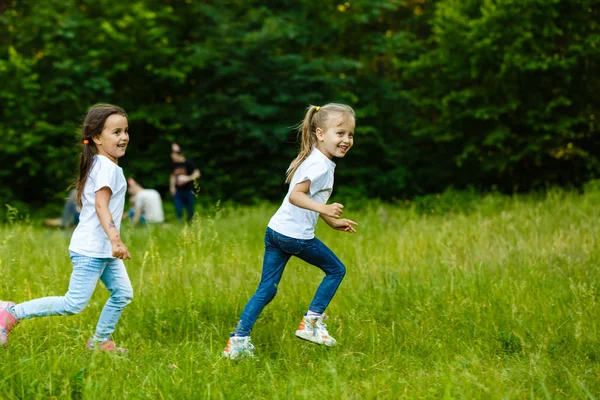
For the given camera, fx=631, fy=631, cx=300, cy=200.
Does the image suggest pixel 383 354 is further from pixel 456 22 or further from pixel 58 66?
pixel 58 66

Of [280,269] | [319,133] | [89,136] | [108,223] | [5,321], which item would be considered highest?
[319,133]

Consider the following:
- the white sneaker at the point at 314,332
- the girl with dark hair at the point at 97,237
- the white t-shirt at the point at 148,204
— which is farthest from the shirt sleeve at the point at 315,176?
the white t-shirt at the point at 148,204

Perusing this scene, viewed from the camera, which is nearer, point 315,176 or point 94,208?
point 315,176

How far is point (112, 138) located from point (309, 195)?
4.30 ft

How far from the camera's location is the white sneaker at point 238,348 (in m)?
3.80

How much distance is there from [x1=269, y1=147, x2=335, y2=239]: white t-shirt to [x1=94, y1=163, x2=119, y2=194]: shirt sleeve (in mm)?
1010

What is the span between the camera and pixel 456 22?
14523mm

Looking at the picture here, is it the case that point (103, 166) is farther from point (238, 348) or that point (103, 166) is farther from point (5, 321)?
point (238, 348)

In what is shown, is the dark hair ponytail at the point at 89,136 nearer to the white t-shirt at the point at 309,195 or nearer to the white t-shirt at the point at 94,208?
the white t-shirt at the point at 94,208

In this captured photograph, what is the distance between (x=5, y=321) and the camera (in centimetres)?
386

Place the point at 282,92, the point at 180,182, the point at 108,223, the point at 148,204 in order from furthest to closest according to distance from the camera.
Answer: the point at 282,92
the point at 180,182
the point at 148,204
the point at 108,223

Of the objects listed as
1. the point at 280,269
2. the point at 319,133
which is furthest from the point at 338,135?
the point at 280,269

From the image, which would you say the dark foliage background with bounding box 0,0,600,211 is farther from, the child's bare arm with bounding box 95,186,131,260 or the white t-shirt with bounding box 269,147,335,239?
the child's bare arm with bounding box 95,186,131,260

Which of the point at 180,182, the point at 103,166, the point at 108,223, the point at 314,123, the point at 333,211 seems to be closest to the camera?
the point at 333,211
